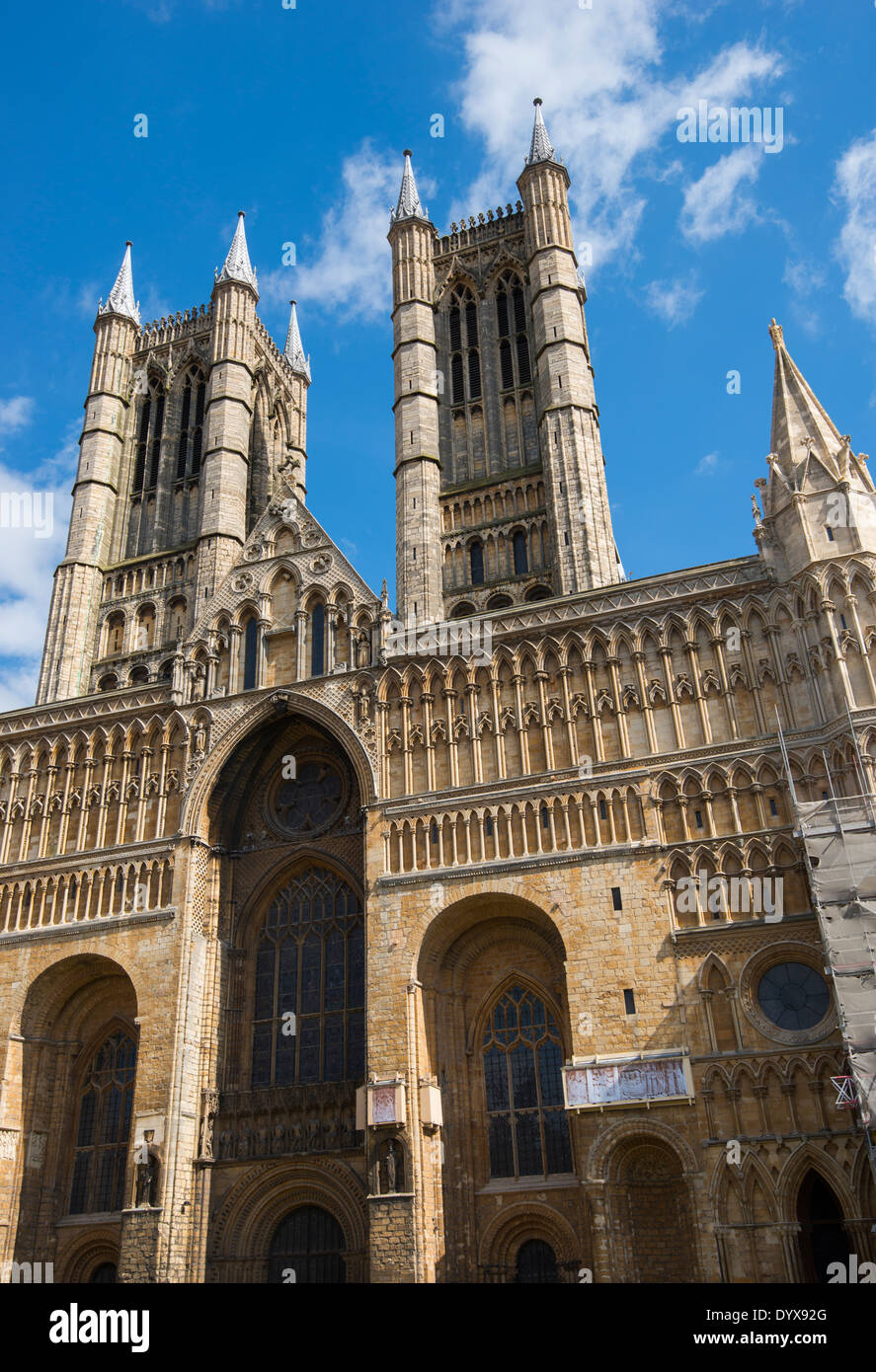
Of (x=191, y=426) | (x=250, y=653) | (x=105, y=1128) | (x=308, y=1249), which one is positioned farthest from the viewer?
(x=191, y=426)

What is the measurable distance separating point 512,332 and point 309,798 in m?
23.7

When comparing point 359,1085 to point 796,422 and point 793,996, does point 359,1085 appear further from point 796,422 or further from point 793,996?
point 796,422

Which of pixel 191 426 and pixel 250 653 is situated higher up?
pixel 191 426

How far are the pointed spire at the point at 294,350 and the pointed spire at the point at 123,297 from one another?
799 cm

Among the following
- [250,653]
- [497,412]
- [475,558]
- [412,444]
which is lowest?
[250,653]

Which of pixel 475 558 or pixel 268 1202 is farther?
pixel 475 558

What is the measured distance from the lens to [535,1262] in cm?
2319

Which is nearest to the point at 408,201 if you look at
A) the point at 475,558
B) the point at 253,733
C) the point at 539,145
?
the point at 539,145

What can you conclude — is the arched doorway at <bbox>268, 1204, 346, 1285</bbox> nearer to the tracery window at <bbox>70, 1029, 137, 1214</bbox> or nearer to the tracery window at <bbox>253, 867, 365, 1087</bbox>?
the tracery window at <bbox>253, 867, 365, 1087</bbox>

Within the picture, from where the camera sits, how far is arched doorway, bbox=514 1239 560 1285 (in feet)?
75.3

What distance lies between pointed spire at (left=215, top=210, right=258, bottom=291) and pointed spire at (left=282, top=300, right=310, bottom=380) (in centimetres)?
636

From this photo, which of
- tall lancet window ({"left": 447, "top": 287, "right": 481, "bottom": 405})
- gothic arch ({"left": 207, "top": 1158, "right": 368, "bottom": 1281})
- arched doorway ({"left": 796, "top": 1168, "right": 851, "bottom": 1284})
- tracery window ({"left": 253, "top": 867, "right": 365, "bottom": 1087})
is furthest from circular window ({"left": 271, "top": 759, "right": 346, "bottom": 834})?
tall lancet window ({"left": 447, "top": 287, "right": 481, "bottom": 405})
